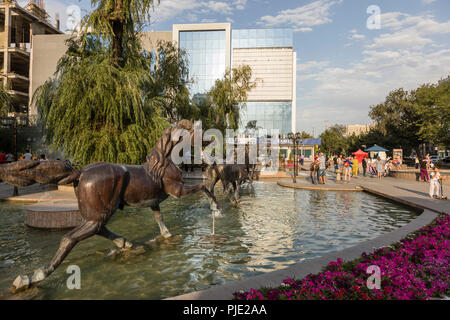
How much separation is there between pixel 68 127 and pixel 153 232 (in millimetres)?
6419

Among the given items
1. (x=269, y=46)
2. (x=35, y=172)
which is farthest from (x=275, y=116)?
(x=35, y=172)

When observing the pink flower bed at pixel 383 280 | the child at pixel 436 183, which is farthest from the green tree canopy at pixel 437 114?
the pink flower bed at pixel 383 280

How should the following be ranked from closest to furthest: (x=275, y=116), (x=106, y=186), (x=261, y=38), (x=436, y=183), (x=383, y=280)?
(x=383, y=280) < (x=106, y=186) < (x=436, y=183) < (x=261, y=38) < (x=275, y=116)

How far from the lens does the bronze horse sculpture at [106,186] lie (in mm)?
3893

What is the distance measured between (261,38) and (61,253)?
226 feet

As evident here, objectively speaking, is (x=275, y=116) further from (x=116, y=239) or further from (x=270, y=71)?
(x=116, y=239)

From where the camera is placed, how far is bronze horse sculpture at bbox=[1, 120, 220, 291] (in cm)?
389

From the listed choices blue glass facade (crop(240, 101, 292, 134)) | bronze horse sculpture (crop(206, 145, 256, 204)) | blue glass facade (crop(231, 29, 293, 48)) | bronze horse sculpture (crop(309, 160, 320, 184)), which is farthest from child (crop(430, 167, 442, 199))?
blue glass facade (crop(231, 29, 293, 48))

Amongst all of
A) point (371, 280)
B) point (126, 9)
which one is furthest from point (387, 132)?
point (371, 280)

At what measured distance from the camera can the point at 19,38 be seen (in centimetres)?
5578

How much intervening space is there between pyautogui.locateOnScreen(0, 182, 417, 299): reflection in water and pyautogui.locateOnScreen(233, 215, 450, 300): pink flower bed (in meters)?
1.23

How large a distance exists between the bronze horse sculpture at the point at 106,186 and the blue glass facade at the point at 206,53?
170 ft
